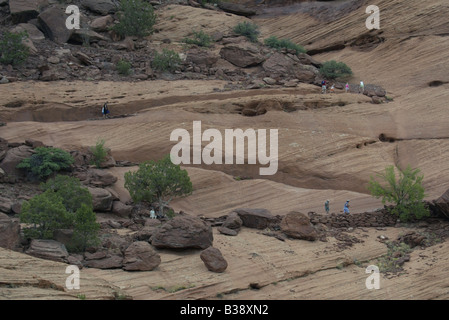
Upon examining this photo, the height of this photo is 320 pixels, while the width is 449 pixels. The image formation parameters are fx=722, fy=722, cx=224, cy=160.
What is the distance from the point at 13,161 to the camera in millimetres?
31750

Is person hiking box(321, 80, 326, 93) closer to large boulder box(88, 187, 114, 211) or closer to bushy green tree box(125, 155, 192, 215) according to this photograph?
bushy green tree box(125, 155, 192, 215)

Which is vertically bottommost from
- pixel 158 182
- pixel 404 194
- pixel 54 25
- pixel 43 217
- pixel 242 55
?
pixel 43 217

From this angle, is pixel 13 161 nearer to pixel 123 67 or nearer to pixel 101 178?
pixel 101 178

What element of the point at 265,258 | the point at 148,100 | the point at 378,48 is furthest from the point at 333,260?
the point at 378,48

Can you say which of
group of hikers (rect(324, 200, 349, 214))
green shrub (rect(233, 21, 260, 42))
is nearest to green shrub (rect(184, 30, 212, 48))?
green shrub (rect(233, 21, 260, 42))

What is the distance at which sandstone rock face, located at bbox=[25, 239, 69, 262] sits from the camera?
71.0ft

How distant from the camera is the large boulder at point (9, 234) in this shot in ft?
71.4

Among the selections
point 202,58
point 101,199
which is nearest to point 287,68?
point 202,58

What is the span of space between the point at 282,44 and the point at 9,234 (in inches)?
1101

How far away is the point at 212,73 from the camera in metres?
42.3

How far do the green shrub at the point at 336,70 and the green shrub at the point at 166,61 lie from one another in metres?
8.85

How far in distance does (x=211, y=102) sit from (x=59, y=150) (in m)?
8.86

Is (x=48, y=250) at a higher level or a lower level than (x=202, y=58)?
lower

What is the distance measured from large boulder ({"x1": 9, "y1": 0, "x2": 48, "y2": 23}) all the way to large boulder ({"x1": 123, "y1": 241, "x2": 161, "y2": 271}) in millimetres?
28403
